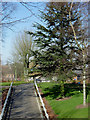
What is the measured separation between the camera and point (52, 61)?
356 inches

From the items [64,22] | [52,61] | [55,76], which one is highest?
[64,22]

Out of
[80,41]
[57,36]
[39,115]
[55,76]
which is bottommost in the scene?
[39,115]

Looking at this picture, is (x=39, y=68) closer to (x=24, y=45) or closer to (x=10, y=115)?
(x=24, y=45)

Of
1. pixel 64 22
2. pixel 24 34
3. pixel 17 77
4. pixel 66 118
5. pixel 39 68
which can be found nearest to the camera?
pixel 66 118

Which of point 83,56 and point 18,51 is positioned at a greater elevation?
point 18,51

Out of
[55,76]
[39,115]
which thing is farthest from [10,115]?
[55,76]

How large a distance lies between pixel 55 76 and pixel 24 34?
3763 mm

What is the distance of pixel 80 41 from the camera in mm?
6699

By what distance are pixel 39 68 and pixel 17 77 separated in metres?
15.3

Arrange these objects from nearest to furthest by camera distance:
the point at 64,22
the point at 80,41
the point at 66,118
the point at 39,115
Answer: the point at 66,118 < the point at 39,115 < the point at 80,41 < the point at 64,22

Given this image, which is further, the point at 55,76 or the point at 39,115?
the point at 55,76

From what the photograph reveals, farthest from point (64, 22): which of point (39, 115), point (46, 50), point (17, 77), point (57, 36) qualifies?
point (17, 77)

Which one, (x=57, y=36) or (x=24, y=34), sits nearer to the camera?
(x=57, y=36)

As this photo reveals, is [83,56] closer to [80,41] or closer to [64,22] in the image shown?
[80,41]
